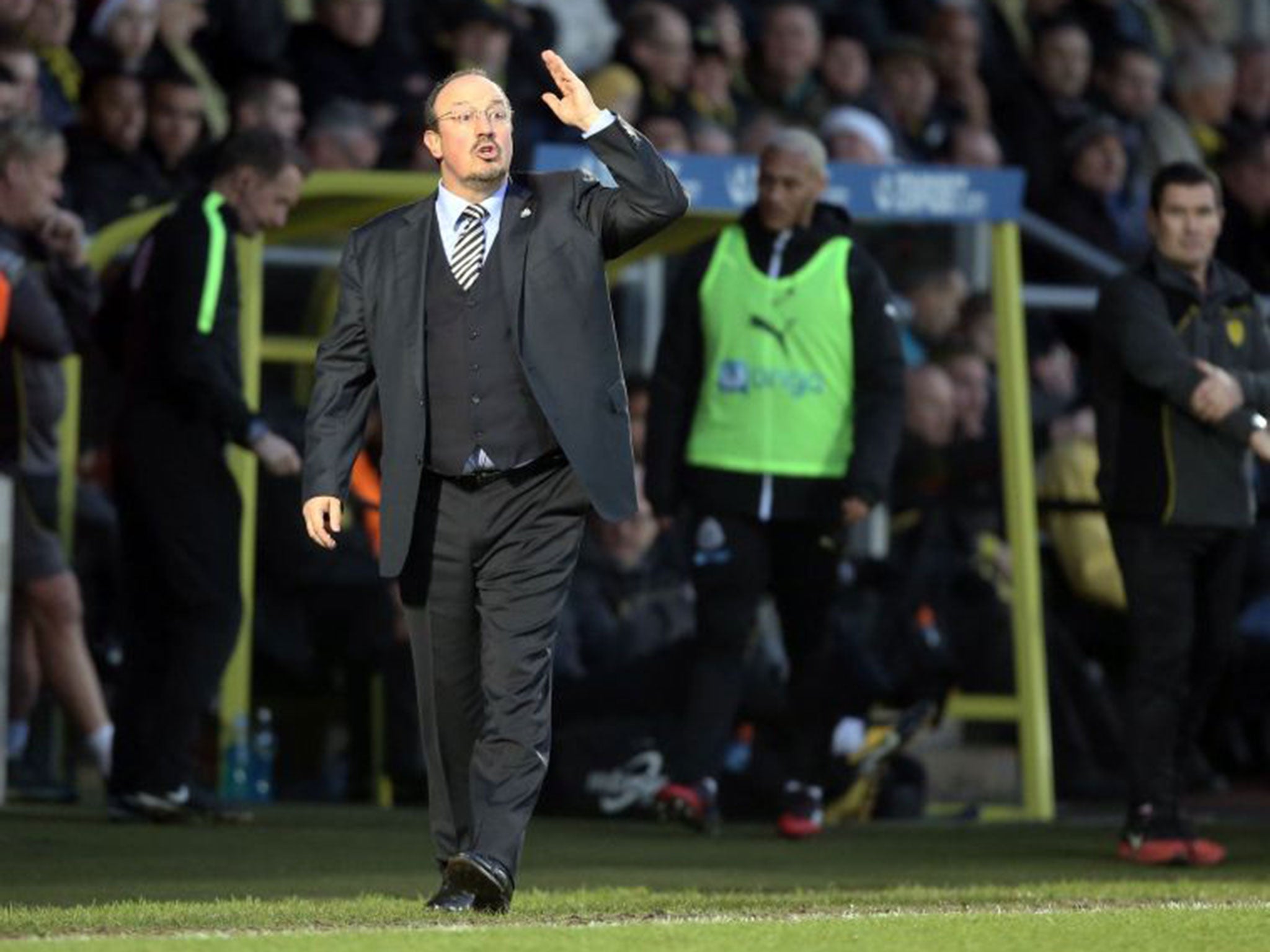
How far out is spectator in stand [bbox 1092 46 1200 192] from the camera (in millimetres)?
17156

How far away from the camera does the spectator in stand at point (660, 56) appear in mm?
14984

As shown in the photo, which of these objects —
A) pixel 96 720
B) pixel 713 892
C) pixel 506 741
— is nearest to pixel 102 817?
pixel 96 720

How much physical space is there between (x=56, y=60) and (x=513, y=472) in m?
6.13

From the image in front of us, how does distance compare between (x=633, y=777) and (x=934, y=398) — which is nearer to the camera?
(x=633, y=777)

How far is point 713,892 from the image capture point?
8.59 m

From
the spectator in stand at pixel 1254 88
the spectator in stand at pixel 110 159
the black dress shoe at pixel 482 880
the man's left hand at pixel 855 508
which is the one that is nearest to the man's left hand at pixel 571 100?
the black dress shoe at pixel 482 880

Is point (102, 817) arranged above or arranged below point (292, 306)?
below

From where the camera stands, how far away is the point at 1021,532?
1289 cm

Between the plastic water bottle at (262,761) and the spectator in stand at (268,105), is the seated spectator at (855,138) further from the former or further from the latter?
the plastic water bottle at (262,761)

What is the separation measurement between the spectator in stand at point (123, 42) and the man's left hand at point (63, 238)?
7.68 feet

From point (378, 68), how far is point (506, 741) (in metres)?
7.63

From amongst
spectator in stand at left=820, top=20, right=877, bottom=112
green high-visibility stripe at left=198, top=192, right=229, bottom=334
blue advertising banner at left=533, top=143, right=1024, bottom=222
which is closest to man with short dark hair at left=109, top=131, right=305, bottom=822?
green high-visibility stripe at left=198, top=192, right=229, bottom=334

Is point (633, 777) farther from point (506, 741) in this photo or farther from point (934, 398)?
point (506, 741)

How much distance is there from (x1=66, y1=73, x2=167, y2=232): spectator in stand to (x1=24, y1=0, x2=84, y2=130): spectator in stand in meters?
0.10
